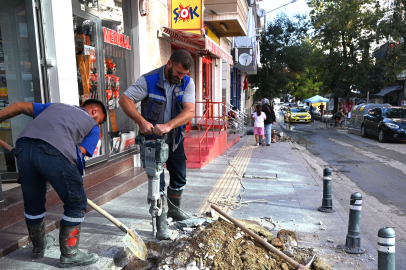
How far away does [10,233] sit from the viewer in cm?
328

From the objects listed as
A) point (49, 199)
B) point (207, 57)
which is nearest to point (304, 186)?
point (49, 199)

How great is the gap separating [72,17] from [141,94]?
2544 millimetres

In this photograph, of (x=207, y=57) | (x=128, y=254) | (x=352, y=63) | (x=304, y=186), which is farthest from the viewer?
(x=352, y=63)

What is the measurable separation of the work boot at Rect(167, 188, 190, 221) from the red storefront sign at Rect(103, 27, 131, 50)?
3573 mm

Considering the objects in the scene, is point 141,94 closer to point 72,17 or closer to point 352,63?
point 72,17

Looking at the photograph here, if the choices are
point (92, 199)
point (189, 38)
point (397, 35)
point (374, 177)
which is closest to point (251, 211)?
point (92, 199)

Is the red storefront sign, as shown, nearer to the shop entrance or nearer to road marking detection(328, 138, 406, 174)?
the shop entrance

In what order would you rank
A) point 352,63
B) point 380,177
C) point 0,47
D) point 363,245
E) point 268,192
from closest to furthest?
1. point 363,245
2. point 0,47
3. point 268,192
4. point 380,177
5. point 352,63

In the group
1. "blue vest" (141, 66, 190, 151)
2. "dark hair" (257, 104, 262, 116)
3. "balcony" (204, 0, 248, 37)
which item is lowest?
"dark hair" (257, 104, 262, 116)

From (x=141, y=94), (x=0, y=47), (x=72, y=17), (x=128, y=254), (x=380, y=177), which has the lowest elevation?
(x=380, y=177)

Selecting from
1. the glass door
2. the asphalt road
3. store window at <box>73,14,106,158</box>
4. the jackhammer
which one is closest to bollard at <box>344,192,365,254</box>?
the asphalt road

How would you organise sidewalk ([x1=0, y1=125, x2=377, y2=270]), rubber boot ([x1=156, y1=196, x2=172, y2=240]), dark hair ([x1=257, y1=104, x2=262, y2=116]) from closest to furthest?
sidewalk ([x1=0, y1=125, x2=377, y2=270]) < rubber boot ([x1=156, y1=196, x2=172, y2=240]) < dark hair ([x1=257, y1=104, x2=262, y2=116])

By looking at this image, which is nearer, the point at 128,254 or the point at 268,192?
the point at 128,254

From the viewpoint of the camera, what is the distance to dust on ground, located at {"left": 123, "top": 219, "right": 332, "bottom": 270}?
280 centimetres
